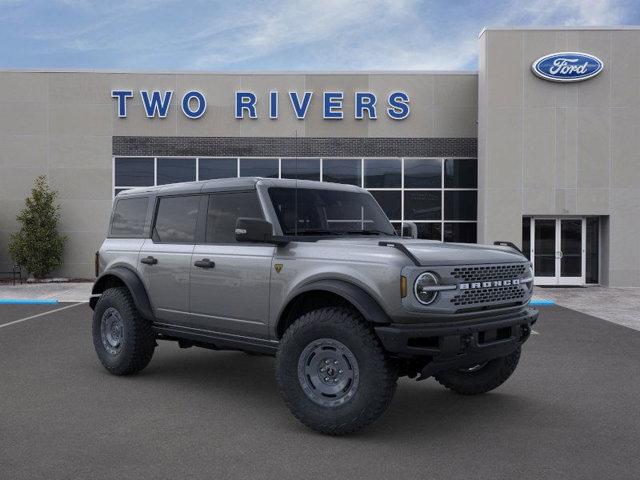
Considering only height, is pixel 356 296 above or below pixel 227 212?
below

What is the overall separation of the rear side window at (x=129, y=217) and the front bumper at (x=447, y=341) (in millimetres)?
3517

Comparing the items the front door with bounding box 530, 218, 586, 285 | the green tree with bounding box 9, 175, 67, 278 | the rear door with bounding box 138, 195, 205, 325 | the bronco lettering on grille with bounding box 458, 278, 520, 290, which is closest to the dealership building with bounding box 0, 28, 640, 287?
the green tree with bounding box 9, 175, 67, 278

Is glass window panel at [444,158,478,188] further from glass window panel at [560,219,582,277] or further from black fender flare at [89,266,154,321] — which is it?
black fender flare at [89,266,154,321]

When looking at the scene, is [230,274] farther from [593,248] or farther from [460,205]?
[593,248]

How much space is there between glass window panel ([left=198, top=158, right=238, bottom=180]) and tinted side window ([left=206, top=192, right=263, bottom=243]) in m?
14.7

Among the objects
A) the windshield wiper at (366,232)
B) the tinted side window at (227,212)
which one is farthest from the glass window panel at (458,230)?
the tinted side window at (227,212)

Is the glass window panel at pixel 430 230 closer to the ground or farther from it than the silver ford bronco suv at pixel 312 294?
farther from it

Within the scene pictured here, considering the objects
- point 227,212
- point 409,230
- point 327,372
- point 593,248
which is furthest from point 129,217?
point 593,248

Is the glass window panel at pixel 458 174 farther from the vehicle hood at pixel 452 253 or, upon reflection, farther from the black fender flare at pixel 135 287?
the vehicle hood at pixel 452 253

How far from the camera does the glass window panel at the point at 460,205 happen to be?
20703mm

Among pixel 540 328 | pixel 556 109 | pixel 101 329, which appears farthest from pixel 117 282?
pixel 556 109

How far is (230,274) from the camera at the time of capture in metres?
5.59

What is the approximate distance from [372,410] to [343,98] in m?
17.0

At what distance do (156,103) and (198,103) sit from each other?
4.59 feet
